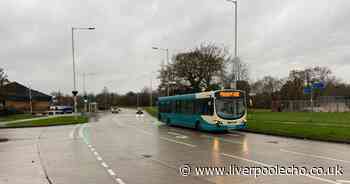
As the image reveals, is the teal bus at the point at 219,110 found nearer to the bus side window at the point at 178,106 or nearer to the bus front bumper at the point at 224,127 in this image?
the bus front bumper at the point at 224,127

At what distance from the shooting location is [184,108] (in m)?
31.9

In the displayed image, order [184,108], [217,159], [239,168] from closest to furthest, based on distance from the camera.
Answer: [239,168]
[217,159]
[184,108]

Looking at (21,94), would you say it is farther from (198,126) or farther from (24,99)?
(198,126)

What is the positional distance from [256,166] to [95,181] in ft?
15.3

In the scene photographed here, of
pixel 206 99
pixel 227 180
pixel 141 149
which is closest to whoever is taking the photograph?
pixel 227 180

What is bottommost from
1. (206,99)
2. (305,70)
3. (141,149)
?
(141,149)

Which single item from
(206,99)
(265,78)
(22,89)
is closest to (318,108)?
(265,78)

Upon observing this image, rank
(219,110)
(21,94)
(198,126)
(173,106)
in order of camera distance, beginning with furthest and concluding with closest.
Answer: (21,94) < (173,106) < (198,126) < (219,110)

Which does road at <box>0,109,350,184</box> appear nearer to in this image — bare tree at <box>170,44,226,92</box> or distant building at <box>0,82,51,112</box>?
bare tree at <box>170,44,226,92</box>

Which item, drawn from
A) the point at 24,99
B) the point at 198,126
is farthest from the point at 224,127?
the point at 24,99

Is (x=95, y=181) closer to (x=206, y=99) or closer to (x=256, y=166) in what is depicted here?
(x=256, y=166)

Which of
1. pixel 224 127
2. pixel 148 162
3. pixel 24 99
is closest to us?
pixel 148 162

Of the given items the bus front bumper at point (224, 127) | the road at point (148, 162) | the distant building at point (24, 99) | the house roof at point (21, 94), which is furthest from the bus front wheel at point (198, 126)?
the house roof at point (21, 94)

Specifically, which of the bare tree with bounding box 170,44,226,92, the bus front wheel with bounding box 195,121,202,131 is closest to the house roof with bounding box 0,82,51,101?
the bare tree with bounding box 170,44,226,92
